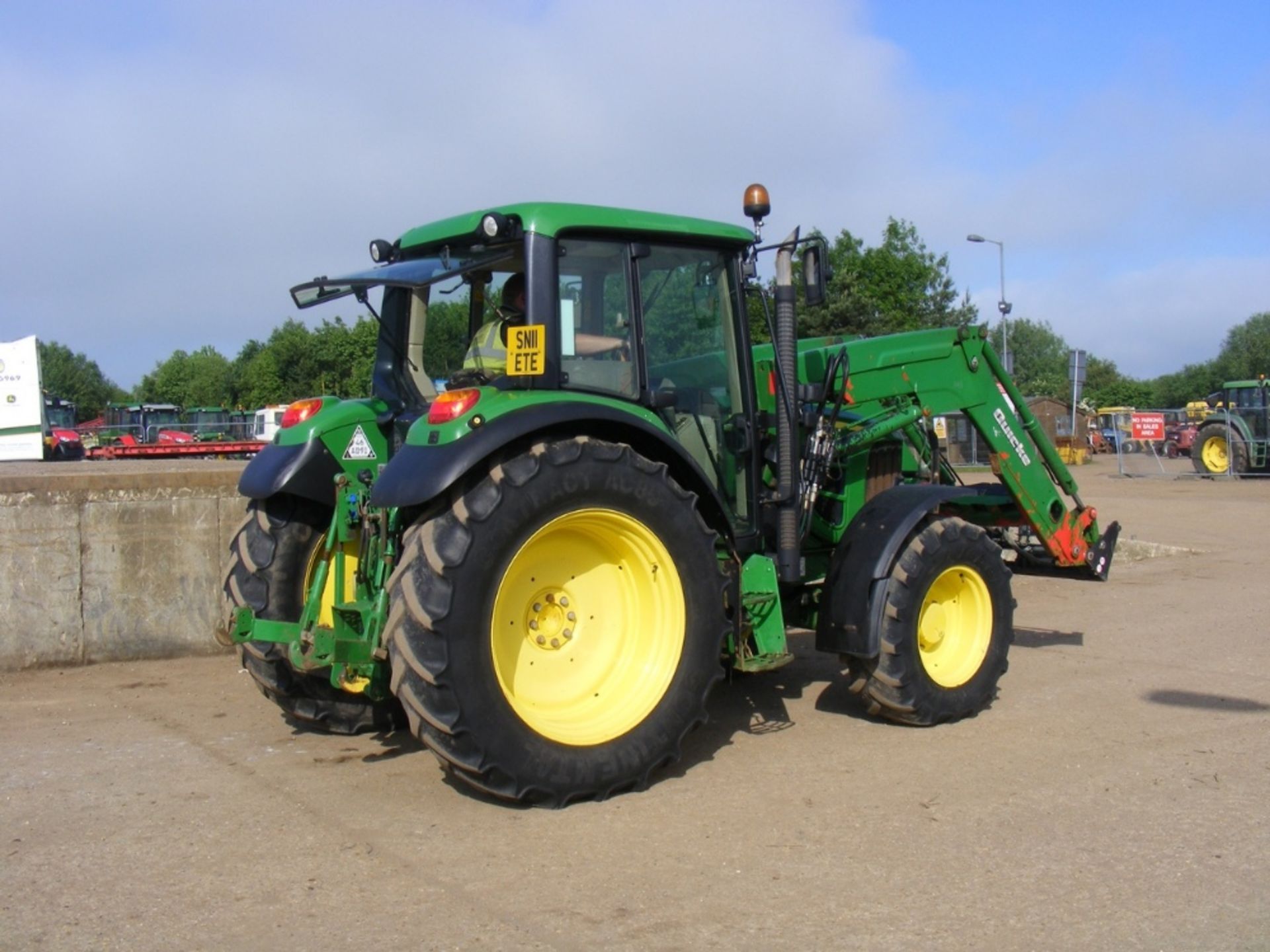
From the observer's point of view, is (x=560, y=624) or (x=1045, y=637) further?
(x=1045, y=637)

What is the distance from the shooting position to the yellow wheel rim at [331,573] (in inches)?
235

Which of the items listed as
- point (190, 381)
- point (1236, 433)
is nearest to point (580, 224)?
point (1236, 433)

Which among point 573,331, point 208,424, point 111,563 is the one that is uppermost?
point 208,424

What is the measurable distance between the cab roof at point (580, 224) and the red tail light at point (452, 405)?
83 cm

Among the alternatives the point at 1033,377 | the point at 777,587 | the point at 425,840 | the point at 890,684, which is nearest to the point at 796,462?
the point at 777,587

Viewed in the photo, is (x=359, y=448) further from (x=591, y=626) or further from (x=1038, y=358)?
(x=1038, y=358)

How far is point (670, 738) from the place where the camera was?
5.25 metres

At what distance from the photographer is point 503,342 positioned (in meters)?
5.73

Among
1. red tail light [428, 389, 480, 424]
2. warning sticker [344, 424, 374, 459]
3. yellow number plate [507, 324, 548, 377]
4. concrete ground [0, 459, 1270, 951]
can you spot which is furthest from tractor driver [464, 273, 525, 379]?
concrete ground [0, 459, 1270, 951]

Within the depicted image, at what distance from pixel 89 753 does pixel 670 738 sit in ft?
9.77

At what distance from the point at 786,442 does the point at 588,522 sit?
1.43 meters

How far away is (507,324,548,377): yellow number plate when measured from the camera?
5.14m

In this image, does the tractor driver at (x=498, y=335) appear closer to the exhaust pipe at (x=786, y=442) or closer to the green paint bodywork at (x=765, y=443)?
the green paint bodywork at (x=765, y=443)

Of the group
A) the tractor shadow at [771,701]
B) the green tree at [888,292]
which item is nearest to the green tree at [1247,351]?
the green tree at [888,292]
